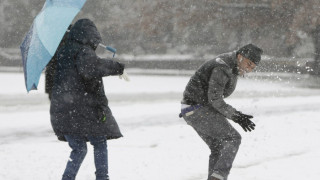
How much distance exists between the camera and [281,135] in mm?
8055

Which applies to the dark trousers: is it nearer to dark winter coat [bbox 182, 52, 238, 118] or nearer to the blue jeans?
dark winter coat [bbox 182, 52, 238, 118]

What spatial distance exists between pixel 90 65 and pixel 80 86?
0.21m

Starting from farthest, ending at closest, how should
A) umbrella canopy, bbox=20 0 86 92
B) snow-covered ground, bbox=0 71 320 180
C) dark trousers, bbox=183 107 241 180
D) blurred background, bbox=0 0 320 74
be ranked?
blurred background, bbox=0 0 320 74
snow-covered ground, bbox=0 71 320 180
dark trousers, bbox=183 107 241 180
umbrella canopy, bbox=20 0 86 92

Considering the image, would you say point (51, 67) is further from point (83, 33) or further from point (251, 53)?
point (251, 53)

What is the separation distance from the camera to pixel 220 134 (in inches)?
166

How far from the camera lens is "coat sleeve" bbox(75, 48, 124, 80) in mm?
3885

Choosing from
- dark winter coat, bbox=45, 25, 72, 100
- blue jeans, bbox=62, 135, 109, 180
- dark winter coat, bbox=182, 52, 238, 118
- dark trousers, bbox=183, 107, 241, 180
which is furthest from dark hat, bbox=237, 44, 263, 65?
dark winter coat, bbox=45, 25, 72, 100

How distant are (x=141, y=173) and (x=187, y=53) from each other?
746 inches

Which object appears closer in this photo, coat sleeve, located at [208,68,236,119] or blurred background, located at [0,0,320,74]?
coat sleeve, located at [208,68,236,119]

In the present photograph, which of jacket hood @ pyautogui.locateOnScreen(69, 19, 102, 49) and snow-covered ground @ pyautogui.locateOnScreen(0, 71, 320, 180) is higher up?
jacket hood @ pyautogui.locateOnScreen(69, 19, 102, 49)

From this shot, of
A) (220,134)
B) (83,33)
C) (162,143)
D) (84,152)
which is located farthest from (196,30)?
(83,33)

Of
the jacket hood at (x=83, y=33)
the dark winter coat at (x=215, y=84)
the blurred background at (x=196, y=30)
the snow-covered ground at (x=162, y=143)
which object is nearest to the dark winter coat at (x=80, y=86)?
the jacket hood at (x=83, y=33)

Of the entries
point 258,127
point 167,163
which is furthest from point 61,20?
point 258,127

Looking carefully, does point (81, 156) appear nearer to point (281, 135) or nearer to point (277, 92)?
point (281, 135)
